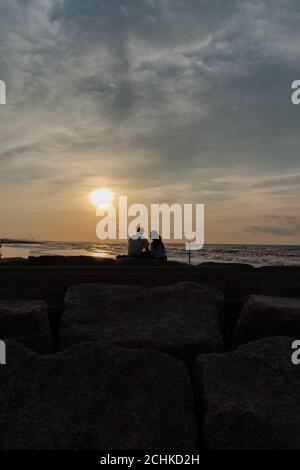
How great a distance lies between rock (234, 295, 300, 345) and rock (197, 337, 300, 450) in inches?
10.2

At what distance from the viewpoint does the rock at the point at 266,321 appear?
332 cm

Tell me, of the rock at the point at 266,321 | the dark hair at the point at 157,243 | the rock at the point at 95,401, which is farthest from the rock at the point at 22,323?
the dark hair at the point at 157,243

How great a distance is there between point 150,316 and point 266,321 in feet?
2.98

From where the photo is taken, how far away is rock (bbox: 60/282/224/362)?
3188mm

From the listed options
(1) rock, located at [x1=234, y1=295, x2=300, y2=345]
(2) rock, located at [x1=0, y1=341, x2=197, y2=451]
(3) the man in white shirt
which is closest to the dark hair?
(3) the man in white shirt

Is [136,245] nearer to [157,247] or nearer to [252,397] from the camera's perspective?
[157,247]

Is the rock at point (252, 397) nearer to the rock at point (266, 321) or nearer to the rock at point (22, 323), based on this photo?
the rock at point (266, 321)

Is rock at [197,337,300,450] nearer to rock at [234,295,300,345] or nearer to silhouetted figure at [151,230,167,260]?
rock at [234,295,300,345]

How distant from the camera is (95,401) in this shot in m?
2.54

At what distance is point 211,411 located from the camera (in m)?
2.50

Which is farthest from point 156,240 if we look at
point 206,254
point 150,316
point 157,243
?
point 206,254
